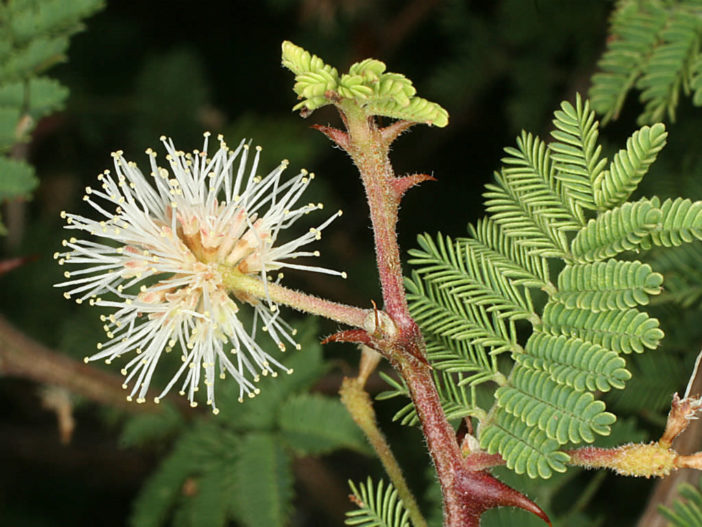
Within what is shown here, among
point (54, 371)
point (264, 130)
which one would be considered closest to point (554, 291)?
point (54, 371)

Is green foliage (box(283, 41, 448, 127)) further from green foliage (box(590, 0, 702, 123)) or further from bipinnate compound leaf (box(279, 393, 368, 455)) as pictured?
bipinnate compound leaf (box(279, 393, 368, 455))

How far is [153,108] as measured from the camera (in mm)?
3213

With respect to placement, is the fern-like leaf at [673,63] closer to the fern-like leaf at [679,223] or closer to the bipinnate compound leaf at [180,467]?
the fern-like leaf at [679,223]

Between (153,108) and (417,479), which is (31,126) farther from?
(417,479)

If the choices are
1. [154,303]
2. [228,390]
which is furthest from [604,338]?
[228,390]

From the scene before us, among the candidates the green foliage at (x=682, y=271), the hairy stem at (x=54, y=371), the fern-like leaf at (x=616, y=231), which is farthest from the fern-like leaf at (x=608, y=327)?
the hairy stem at (x=54, y=371)

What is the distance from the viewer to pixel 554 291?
1.41 m

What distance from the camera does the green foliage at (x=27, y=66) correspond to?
1.98 metres

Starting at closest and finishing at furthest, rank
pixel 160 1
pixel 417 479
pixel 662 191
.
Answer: pixel 662 191, pixel 417 479, pixel 160 1

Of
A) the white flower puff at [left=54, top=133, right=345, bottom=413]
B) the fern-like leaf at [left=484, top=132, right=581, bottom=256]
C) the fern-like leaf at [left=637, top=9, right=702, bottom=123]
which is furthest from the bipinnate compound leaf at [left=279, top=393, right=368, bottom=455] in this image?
the fern-like leaf at [left=637, top=9, right=702, bottom=123]

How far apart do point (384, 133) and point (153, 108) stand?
7.11 ft

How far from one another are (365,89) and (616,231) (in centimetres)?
50

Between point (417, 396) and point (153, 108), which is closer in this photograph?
point (417, 396)

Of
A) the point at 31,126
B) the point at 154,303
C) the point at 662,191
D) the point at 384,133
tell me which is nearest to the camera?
the point at 384,133
